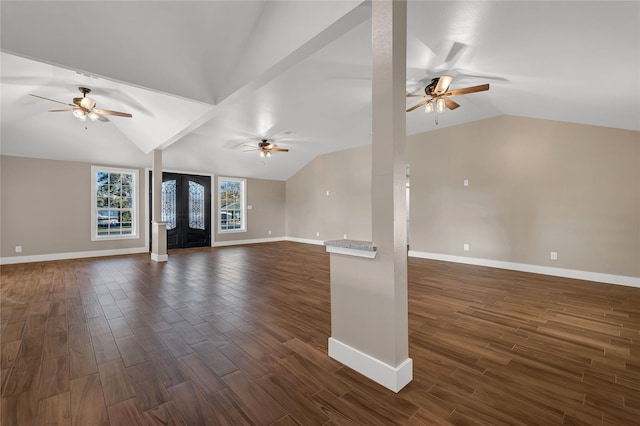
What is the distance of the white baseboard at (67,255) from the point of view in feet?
18.1

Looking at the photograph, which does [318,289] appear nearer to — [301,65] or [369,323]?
[369,323]

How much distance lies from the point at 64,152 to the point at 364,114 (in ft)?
21.7

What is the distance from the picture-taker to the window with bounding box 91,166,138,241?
653 cm

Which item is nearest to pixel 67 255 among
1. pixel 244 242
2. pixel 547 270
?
pixel 244 242

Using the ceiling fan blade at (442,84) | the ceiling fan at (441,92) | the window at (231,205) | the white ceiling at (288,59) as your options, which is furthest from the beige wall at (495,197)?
the ceiling fan blade at (442,84)

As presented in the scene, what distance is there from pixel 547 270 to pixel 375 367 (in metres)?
4.72

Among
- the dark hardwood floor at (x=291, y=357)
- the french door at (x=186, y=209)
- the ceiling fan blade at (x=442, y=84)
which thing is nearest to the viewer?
the dark hardwood floor at (x=291, y=357)

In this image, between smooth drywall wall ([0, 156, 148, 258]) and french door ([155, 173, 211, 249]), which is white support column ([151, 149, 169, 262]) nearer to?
french door ([155, 173, 211, 249])

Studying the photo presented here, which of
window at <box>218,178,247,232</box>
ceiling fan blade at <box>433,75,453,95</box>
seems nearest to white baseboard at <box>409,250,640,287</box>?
ceiling fan blade at <box>433,75,453,95</box>

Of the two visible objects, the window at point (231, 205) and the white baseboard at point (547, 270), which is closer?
the white baseboard at point (547, 270)

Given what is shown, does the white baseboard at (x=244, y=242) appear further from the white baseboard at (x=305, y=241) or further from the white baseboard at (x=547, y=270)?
the white baseboard at (x=547, y=270)

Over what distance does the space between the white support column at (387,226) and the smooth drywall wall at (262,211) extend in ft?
25.2

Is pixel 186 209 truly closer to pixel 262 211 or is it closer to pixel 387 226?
pixel 262 211

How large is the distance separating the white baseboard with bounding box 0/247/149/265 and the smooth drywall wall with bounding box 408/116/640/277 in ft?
23.9
